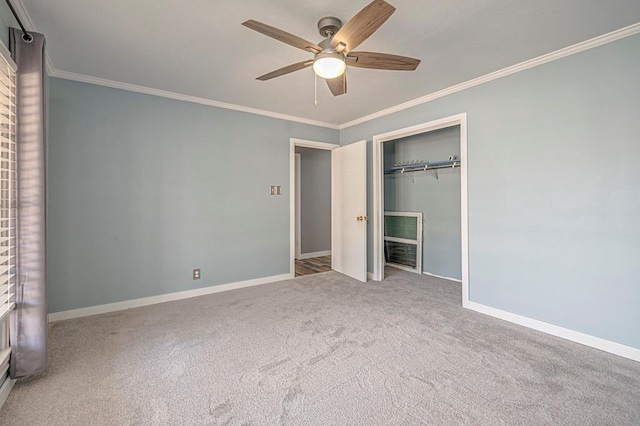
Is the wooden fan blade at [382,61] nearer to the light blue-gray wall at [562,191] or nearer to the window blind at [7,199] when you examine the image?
the light blue-gray wall at [562,191]

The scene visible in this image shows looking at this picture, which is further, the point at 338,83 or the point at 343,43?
the point at 338,83


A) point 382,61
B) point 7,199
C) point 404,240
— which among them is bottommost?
point 404,240

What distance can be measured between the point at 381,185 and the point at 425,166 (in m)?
0.81

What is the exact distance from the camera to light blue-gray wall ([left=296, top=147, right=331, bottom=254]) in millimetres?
6250

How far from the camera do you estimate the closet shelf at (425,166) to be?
13.6ft

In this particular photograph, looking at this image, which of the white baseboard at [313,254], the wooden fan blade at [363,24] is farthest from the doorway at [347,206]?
the wooden fan blade at [363,24]

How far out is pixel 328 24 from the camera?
6.52ft

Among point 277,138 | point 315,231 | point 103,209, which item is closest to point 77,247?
point 103,209

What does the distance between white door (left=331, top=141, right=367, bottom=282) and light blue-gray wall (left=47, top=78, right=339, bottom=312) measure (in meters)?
0.92

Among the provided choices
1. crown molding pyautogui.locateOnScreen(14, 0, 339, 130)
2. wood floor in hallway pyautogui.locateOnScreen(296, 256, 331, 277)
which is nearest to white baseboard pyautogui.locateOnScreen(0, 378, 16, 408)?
crown molding pyautogui.locateOnScreen(14, 0, 339, 130)

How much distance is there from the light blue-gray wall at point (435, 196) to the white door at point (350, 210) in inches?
42.1

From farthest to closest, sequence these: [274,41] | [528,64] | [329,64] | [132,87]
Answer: [132,87] → [528,64] → [274,41] → [329,64]

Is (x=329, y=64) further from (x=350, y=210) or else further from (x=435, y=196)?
(x=435, y=196)

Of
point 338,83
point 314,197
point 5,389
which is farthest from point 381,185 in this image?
point 5,389
